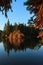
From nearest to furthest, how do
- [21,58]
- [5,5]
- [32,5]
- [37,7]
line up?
[5,5] → [37,7] → [32,5] → [21,58]

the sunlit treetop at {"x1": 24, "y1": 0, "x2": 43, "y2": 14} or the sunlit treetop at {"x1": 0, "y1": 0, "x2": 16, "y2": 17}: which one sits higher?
the sunlit treetop at {"x1": 24, "y1": 0, "x2": 43, "y2": 14}

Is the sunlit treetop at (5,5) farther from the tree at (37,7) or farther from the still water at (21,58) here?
the still water at (21,58)

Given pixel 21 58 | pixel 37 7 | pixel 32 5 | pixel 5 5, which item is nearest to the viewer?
pixel 5 5

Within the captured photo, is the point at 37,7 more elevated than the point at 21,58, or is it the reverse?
the point at 21,58

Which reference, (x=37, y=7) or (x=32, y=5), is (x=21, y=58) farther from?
(x=37, y=7)

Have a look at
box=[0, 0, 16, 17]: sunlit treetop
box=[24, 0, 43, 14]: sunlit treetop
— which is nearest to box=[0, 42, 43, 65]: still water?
box=[24, 0, 43, 14]: sunlit treetop

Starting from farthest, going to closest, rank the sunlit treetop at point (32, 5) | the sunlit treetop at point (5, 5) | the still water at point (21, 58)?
the still water at point (21, 58) < the sunlit treetop at point (32, 5) < the sunlit treetop at point (5, 5)

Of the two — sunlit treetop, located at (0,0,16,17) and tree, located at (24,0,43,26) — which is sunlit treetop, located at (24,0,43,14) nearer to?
tree, located at (24,0,43,26)

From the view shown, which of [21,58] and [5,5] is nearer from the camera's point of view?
[5,5]

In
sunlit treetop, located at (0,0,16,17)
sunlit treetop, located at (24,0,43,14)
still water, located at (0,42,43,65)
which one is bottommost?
sunlit treetop, located at (0,0,16,17)

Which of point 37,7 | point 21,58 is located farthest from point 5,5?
point 21,58

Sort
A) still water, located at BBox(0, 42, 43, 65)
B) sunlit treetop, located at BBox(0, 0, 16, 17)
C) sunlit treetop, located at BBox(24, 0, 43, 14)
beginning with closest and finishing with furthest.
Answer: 1. sunlit treetop, located at BBox(0, 0, 16, 17)
2. sunlit treetop, located at BBox(24, 0, 43, 14)
3. still water, located at BBox(0, 42, 43, 65)

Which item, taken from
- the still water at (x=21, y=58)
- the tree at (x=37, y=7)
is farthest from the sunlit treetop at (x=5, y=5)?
the still water at (x=21, y=58)

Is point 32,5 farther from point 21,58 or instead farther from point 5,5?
point 21,58
